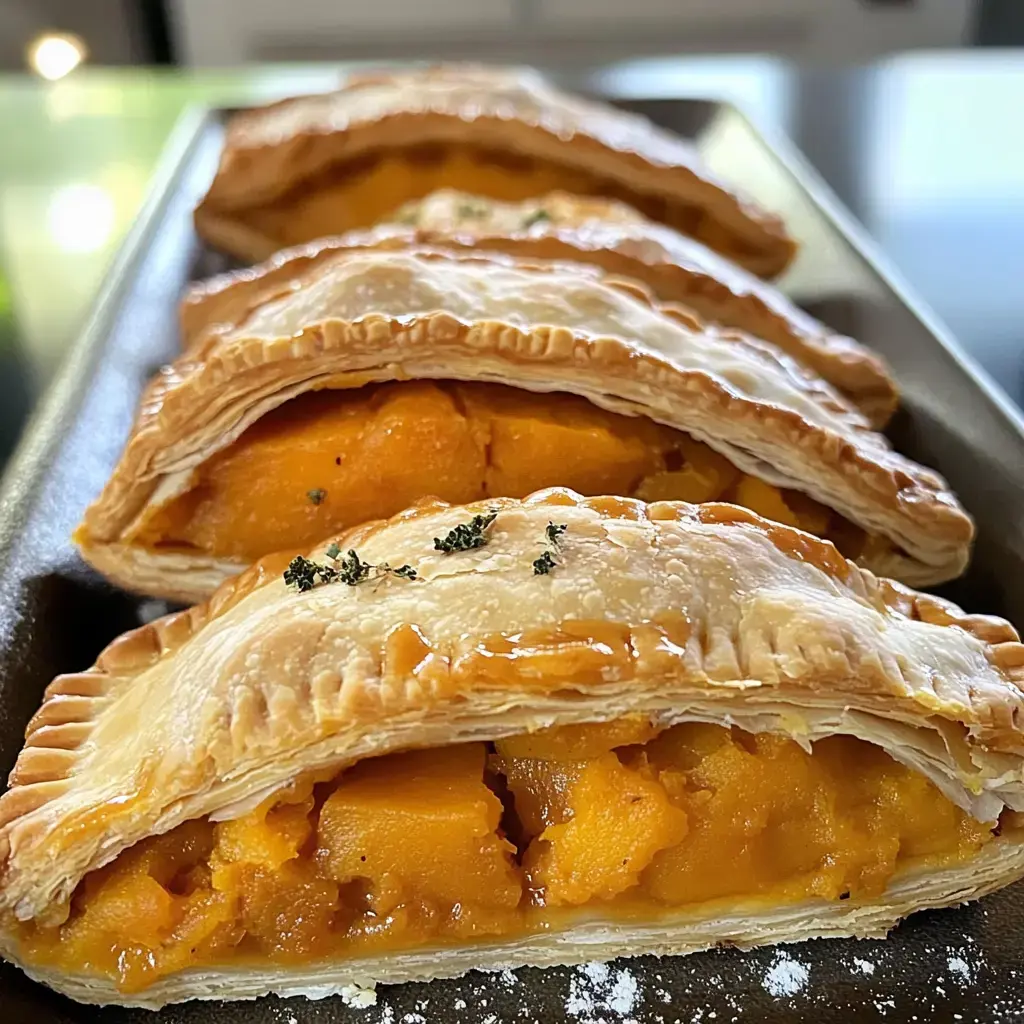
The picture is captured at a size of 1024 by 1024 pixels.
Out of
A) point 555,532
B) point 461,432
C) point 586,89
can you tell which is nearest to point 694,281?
point 461,432

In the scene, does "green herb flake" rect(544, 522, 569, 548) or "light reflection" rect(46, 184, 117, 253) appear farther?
"light reflection" rect(46, 184, 117, 253)

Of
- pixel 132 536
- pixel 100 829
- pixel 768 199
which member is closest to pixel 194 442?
pixel 132 536

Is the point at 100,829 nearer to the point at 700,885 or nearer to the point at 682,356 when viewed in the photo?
the point at 700,885

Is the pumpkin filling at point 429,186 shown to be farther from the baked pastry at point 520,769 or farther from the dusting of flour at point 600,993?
the dusting of flour at point 600,993

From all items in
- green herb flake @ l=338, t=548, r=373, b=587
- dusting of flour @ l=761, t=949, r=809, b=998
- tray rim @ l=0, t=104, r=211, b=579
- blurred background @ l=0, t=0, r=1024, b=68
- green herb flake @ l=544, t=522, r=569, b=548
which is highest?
green herb flake @ l=544, t=522, r=569, b=548

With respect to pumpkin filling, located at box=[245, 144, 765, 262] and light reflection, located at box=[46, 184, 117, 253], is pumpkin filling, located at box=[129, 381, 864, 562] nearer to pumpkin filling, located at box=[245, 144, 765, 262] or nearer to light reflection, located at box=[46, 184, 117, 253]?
pumpkin filling, located at box=[245, 144, 765, 262]

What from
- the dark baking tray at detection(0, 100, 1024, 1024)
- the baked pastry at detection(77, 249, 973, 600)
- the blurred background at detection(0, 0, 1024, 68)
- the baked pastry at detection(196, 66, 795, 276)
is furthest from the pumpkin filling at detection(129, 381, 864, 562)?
the blurred background at detection(0, 0, 1024, 68)
